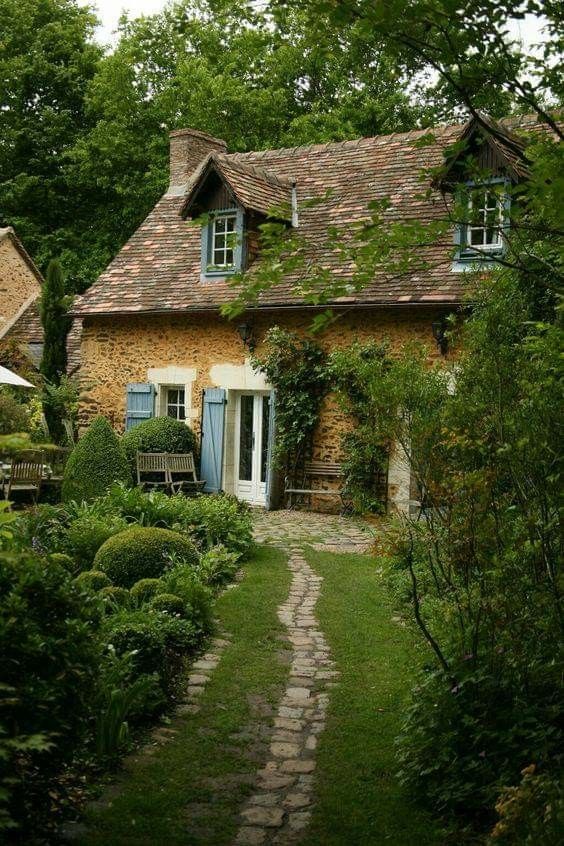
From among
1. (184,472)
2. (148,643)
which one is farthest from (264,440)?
(148,643)

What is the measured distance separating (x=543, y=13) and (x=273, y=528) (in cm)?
955

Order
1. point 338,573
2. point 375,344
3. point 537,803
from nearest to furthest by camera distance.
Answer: point 537,803
point 338,573
point 375,344

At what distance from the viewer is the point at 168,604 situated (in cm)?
737

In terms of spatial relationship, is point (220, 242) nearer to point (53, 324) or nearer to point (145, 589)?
point (53, 324)

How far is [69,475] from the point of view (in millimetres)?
13766

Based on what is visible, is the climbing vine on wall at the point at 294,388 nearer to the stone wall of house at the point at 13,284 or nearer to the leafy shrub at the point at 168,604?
the leafy shrub at the point at 168,604

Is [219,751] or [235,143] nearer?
[219,751]

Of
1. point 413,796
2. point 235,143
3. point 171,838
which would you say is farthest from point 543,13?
point 235,143

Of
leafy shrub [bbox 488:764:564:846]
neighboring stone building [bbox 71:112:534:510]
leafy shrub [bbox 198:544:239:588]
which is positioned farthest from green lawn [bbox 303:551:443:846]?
neighboring stone building [bbox 71:112:534:510]

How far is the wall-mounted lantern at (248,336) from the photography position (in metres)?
15.6

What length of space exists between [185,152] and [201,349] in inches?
205

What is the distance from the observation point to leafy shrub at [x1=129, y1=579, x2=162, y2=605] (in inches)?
300

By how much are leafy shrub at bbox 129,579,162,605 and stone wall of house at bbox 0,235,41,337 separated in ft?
66.3

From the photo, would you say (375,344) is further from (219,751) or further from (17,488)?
(219,751)
